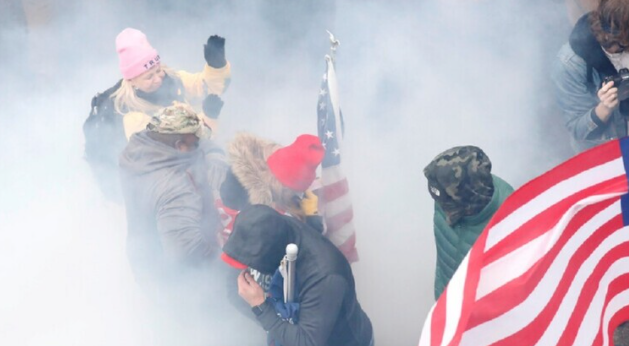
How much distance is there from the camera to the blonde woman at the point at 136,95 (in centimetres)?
457

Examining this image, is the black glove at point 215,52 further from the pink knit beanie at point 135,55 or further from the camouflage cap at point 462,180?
the camouflage cap at point 462,180

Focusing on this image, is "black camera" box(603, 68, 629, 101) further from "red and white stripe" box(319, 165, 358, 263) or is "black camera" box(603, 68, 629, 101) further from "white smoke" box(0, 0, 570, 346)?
"red and white stripe" box(319, 165, 358, 263)

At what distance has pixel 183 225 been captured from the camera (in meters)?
4.48

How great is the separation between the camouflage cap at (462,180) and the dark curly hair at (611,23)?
114cm

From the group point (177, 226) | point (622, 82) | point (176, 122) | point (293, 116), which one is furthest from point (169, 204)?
point (622, 82)

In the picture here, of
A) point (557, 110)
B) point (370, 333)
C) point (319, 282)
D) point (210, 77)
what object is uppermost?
point (210, 77)

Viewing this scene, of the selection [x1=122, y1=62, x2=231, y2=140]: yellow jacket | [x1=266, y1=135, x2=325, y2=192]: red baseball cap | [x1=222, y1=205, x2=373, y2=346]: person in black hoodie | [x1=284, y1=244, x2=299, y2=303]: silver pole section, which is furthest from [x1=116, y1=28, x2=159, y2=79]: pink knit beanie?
[x1=284, y1=244, x2=299, y2=303]: silver pole section

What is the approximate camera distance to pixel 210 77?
4.65 m

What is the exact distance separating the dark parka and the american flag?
0.45 meters

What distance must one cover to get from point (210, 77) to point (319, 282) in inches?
48.1

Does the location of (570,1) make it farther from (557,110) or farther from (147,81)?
(147,81)

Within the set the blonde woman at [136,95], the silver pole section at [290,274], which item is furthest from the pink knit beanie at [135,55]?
the silver pole section at [290,274]

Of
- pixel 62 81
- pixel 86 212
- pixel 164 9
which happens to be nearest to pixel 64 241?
pixel 86 212

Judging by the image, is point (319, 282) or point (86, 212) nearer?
point (319, 282)
